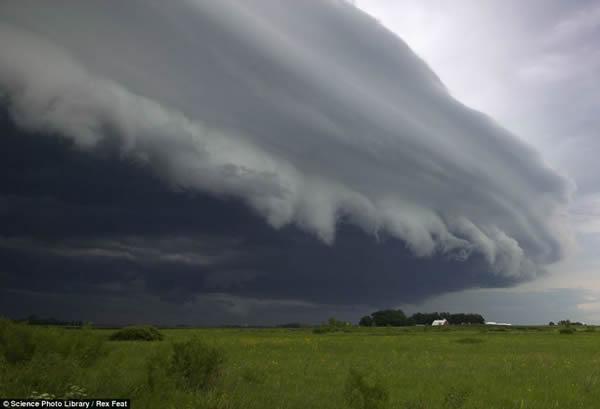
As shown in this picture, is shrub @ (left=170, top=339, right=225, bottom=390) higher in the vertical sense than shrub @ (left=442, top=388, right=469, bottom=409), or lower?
higher

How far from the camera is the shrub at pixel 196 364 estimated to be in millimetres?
16734

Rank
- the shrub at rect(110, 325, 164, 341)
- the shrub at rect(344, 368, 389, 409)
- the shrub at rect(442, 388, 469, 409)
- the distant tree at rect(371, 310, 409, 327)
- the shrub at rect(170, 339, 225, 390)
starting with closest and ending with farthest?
the shrub at rect(344, 368, 389, 409) < the shrub at rect(442, 388, 469, 409) < the shrub at rect(170, 339, 225, 390) < the shrub at rect(110, 325, 164, 341) < the distant tree at rect(371, 310, 409, 327)

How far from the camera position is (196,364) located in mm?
17000

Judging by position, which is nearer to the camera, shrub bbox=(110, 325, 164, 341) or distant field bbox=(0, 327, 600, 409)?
distant field bbox=(0, 327, 600, 409)

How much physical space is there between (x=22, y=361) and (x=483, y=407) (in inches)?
609

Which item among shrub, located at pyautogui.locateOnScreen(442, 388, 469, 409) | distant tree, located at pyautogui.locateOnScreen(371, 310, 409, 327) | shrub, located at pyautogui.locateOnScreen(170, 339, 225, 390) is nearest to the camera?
shrub, located at pyautogui.locateOnScreen(442, 388, 469, 409)

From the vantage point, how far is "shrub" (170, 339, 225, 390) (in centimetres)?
1673

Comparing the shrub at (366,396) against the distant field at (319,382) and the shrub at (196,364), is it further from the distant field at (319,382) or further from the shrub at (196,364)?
the shrub at (196,364)

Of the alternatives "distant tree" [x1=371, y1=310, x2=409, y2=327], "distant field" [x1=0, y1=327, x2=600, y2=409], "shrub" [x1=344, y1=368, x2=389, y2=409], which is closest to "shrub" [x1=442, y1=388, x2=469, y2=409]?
"distant field" [x1=0, y1=327, x2=600, y2=409]

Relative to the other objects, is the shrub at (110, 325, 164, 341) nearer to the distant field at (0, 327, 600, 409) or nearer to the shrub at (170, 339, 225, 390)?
the distant field at (0, 327, 600, 409)

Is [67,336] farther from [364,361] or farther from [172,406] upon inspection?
[364,361]

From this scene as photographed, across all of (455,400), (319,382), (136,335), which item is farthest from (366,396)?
(136,335)

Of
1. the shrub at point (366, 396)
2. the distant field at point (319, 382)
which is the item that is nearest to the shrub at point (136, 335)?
the distant field at point (319, 382)

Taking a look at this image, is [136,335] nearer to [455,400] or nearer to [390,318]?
[455,400]
